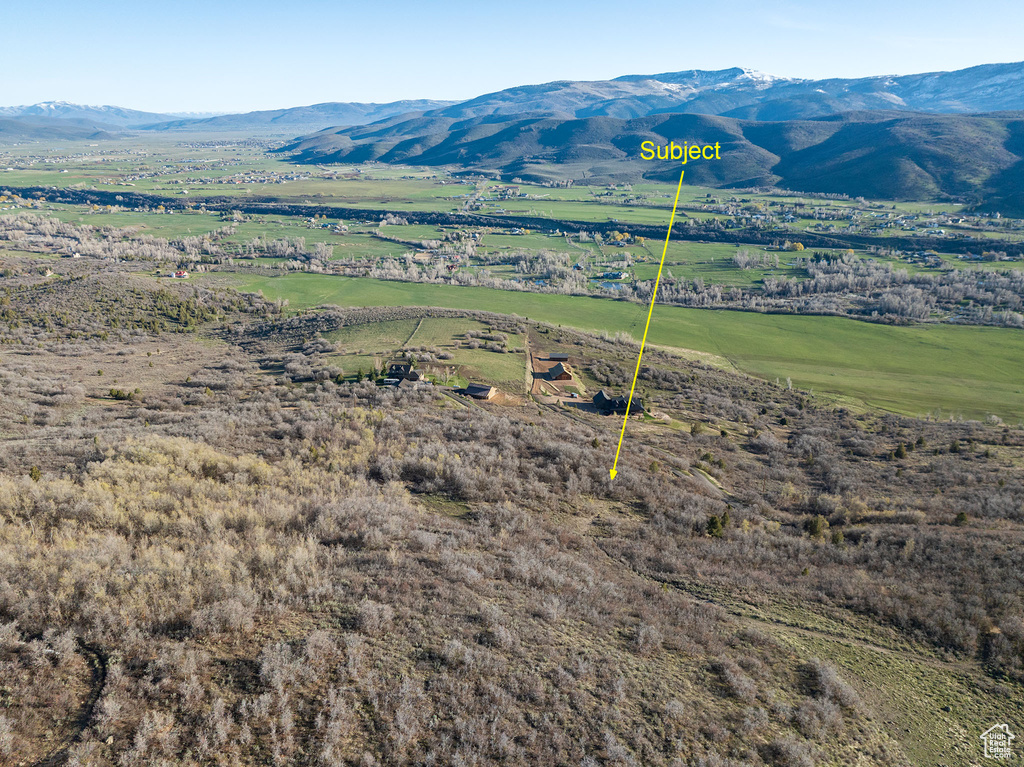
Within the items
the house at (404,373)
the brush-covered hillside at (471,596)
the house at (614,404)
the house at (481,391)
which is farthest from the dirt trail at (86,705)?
the house at (614,404)

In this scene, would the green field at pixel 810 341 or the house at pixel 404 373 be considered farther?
the green field at pixel 810 341

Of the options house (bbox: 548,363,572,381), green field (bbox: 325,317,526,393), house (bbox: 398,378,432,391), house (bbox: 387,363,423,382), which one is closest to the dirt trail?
house (bbox: 398,378,432,391)

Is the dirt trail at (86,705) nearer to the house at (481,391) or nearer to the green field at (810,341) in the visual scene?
the house at (481,391)

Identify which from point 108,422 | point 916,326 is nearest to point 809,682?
point 108,422

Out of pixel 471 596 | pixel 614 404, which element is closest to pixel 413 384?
pixel 614 404

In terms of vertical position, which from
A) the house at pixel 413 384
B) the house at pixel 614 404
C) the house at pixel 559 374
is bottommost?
the house at pixel 614 404
